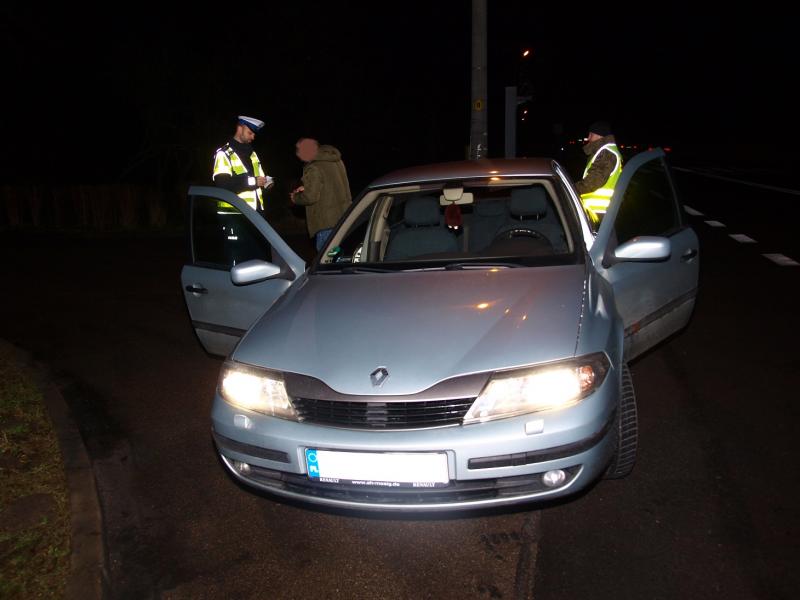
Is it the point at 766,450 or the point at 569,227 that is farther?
the point at 569,227

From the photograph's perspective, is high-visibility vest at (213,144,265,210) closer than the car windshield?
No

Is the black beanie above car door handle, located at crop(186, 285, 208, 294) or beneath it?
above

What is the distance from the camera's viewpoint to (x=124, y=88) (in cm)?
1962

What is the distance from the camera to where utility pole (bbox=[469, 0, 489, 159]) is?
41.7 ft

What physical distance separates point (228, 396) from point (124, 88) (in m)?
18.2

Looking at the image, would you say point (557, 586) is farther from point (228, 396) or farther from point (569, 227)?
point (569, 227)

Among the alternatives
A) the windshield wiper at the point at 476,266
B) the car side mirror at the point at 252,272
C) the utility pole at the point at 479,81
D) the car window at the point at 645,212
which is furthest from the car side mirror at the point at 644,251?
the utility pole at the point at 479,81

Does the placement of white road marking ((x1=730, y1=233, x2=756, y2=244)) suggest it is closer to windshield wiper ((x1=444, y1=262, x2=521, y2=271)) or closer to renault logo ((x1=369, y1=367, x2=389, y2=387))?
windshield wiper ((x1=444, y1=262, x2=521, y2=271))

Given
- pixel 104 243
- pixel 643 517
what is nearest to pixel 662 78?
pixel 104 243

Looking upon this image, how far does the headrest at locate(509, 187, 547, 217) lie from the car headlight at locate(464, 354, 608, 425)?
192cm

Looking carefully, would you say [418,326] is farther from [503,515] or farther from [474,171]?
[474,171]

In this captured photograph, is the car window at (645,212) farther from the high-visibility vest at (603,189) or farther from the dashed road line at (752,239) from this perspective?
the high-visibility vest at (603,189)

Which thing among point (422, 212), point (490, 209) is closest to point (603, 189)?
point (490, 209)

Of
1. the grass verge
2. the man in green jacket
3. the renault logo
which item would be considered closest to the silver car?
the renault logo
